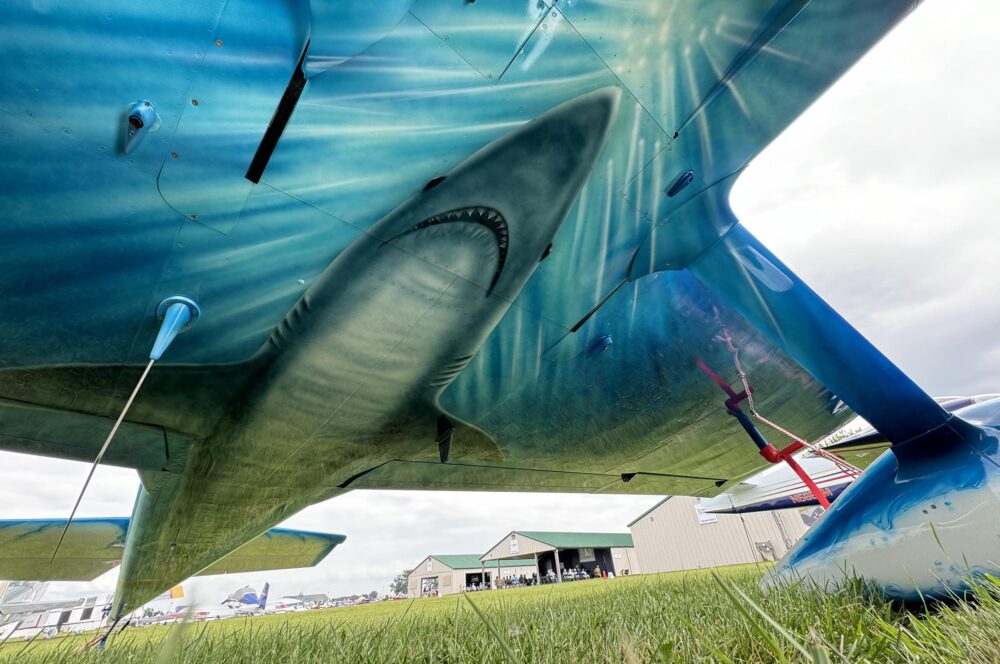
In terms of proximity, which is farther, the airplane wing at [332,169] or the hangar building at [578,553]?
the hangar building at [578,553]

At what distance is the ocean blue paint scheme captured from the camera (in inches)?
73.9

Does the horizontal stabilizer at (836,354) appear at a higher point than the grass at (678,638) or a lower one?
higher

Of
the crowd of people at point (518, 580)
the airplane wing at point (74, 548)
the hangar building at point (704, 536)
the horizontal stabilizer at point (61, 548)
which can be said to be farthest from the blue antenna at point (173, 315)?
the crowd of people at point (518, 580)

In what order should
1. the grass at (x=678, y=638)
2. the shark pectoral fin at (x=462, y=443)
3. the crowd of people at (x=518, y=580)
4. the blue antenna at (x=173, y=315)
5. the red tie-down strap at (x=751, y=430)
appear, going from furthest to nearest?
the crowd of people at (x=518, y=580) → the shark pectoral fin at (x=462, y=443) → the red tie-down strap at (x=751, y=430) → the blue antenna at (x=173, y=315) → the grass at (x=678, y=638)

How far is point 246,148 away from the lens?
2066 mm

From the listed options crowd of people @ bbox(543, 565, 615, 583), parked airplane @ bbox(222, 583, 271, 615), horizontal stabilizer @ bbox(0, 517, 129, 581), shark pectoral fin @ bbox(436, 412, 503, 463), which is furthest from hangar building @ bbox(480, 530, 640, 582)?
shark pectoral fin @ bbox(436, 412, 503, 463)

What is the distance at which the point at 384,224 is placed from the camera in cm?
245

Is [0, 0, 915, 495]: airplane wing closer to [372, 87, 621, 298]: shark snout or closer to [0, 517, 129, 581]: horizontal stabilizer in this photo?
[372, 87, 621, 298]: shark snout

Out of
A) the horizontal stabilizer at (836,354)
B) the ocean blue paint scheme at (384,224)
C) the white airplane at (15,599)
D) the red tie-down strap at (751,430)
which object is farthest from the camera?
the red tie-down strap at (751,430)

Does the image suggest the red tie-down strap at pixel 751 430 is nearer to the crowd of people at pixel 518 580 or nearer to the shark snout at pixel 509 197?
the shark snout at pixel 509 197

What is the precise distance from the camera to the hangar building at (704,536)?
22734mm

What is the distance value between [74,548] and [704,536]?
28004 mm

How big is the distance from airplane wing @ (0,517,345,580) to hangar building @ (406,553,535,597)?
31668 millimetres

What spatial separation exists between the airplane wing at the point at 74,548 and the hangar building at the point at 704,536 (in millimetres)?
18668
